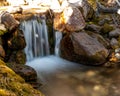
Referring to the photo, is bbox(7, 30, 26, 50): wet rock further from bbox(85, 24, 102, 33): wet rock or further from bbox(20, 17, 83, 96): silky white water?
bbox(85, 24, 102, 33): wet rock

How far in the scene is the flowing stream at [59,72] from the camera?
9.11 meters

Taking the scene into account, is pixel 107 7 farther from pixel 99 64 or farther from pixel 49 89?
pixel 49 89

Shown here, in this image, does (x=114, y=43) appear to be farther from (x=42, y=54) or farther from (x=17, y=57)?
(x=17, y=57)

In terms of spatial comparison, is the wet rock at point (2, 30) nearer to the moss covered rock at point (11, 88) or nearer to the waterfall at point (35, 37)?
the waterfall at point (35, 37)

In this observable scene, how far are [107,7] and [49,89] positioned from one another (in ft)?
33.6

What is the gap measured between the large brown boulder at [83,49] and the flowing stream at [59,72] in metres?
0.33

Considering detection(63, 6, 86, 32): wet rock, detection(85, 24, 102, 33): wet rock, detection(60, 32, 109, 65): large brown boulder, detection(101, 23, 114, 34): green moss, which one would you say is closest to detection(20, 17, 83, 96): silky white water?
detection(60, 32, 109, 65): large brown boulder

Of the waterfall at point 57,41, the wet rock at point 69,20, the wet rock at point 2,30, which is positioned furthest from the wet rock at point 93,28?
the wet rock at point 2,30

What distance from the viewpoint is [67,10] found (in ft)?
41.0

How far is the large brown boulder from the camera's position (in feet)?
38.1

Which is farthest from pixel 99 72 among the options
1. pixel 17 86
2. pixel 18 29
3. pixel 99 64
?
pixel 17 86

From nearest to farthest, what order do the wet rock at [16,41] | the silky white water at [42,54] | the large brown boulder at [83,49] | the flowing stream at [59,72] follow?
the flowing stream at [59,72] < the silky white water at [42,54] < the wet rock at [16,41] < the large brown boulder at [83,49]

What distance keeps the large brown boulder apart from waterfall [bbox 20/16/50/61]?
3.35 ft

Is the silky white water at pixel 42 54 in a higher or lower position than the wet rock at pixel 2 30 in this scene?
lower
